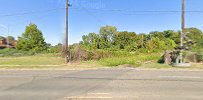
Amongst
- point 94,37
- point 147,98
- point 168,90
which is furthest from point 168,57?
point 94,37

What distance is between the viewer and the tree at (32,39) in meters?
61.1

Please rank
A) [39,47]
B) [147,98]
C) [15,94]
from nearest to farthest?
[147,98] < [15,94] < [39,47]

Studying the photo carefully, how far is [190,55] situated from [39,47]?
46.6 meters

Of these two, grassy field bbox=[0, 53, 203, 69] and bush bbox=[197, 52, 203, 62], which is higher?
bush bbox=[197, 52, 203, 62]

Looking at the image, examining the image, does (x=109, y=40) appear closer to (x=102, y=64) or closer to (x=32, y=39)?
(x=32, y=39)

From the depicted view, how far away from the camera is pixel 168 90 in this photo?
26.8ft

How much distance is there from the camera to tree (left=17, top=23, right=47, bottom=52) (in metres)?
61.1

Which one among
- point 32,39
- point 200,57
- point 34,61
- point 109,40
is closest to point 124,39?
point 109,40

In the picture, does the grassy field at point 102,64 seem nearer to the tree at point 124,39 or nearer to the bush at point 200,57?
the bush at point 200,57

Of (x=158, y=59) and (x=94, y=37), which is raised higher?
(x=94, y=37)

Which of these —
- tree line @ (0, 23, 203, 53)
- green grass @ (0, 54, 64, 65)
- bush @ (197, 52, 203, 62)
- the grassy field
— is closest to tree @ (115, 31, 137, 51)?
tree line @ (0, 23, 203, 53)

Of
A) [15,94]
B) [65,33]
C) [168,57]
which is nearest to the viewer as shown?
[15,94]

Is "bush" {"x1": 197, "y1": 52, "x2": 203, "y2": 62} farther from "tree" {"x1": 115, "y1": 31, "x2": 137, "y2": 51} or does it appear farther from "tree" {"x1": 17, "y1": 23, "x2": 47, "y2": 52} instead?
"tree" {"x1": 17, "y1": 23, "x2": 47, "y2": 52}

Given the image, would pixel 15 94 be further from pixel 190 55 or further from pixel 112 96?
pixel 190 55
